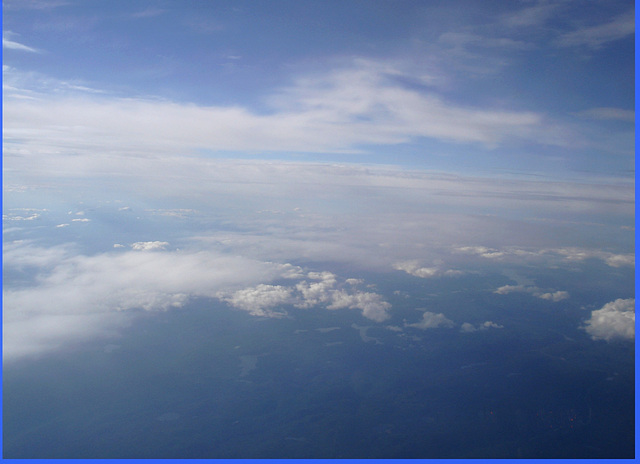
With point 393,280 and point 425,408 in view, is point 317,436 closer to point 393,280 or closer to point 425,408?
point 425,408

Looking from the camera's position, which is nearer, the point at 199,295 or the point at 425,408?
the point at 425,408

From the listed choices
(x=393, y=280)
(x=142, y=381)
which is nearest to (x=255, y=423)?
(x=142, y=381)

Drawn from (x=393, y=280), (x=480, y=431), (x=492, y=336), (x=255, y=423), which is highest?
(x=393, y=280)

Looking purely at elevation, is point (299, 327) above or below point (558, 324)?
below

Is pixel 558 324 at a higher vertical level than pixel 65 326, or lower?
higher

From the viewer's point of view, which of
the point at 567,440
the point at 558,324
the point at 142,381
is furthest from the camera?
the point at 558,324

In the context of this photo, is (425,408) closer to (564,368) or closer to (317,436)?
(317,436)

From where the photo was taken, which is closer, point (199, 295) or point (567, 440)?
point (567, 440)

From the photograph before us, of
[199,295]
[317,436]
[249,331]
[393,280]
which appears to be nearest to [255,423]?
[317,436]

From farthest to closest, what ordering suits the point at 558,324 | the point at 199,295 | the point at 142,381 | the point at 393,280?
the point at 393,280 → the point at 199,295 → the point at 558,324 → the point at 142,381
